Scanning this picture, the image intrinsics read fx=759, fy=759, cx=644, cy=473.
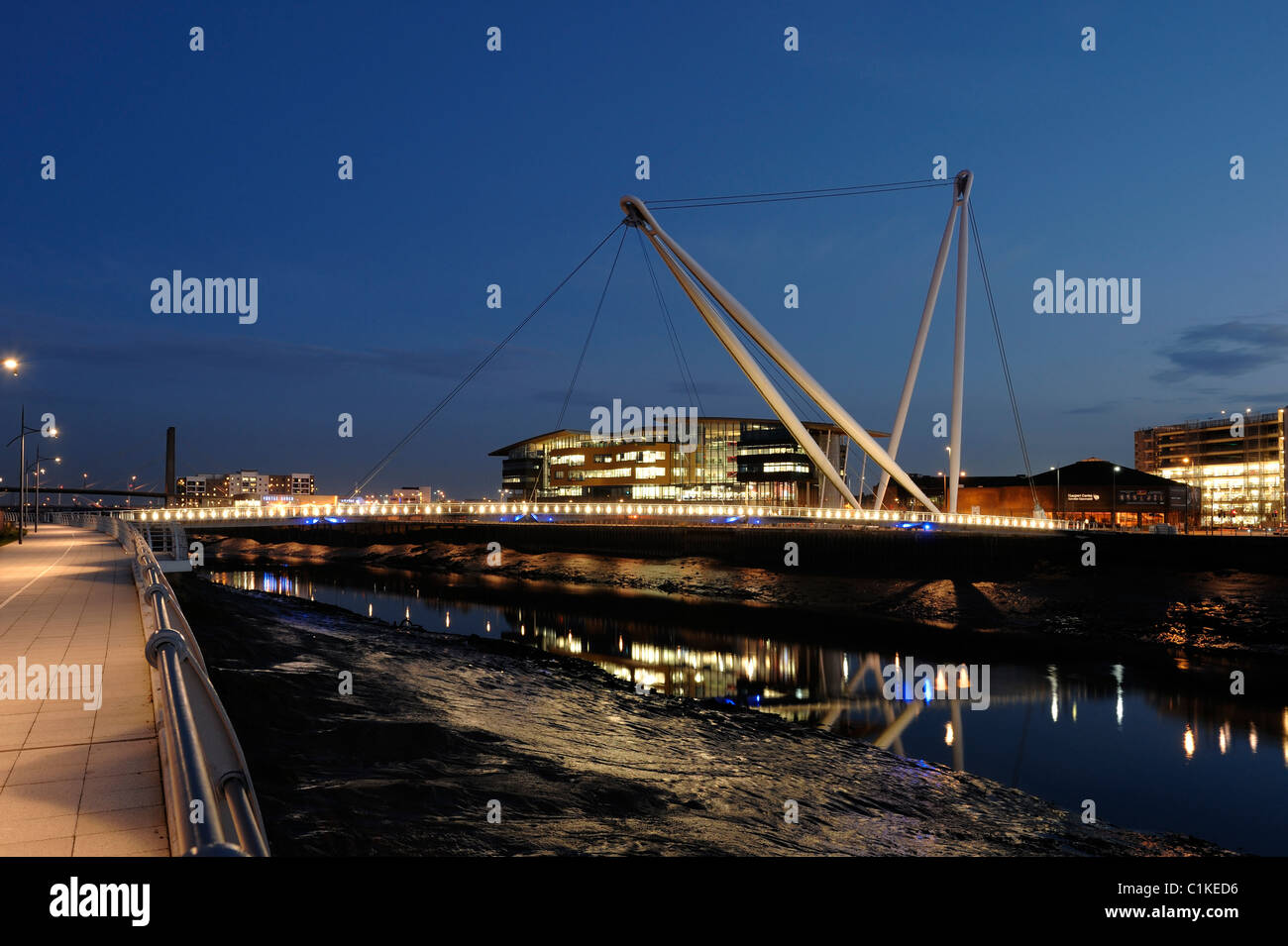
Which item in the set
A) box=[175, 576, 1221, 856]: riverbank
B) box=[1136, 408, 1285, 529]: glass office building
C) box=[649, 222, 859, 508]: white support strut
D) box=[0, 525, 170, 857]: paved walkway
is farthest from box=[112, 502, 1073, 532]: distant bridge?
box=[1136, 408, 1285, 529]: glass office building

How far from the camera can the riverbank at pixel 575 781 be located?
35.5ft

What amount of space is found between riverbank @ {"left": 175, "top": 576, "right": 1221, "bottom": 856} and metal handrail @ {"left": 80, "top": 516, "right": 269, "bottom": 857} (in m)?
3.67

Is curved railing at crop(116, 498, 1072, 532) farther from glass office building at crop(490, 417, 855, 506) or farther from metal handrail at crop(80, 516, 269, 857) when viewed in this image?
glass office building at crop(490, 417, 855, 506)

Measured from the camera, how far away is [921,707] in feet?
74.6

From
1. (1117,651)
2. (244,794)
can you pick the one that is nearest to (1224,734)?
(1117,651)

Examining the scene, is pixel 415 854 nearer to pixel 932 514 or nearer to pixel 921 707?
pixel 921 707

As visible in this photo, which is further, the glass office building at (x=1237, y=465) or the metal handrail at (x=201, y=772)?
the glass office building at (x=1237, y=465)

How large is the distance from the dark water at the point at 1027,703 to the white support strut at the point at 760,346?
12.1 metres

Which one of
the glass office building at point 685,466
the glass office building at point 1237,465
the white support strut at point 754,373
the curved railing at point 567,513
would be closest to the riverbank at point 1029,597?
the curved railing at point 567,513

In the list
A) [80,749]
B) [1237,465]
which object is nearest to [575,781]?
[80,749]

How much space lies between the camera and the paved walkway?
17.5 ft

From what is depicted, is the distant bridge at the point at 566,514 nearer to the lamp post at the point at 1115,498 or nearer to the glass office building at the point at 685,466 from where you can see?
the lamp post at the point at 1115,498

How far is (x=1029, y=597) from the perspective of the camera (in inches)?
1540
